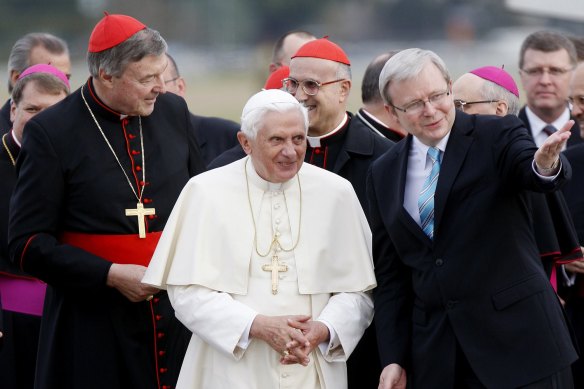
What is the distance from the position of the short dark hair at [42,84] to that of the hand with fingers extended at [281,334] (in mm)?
2382

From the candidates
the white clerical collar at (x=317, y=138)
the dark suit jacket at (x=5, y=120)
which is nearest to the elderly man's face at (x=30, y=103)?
the dark suit jacket at (x=5, y=120)

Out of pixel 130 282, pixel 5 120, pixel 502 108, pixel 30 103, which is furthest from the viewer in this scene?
pixel 5 120

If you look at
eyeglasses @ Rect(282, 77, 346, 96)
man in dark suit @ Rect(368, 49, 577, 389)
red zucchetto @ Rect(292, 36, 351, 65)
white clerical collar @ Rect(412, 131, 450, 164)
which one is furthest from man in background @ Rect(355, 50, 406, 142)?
man in dark suit @ Rect(368, 49, 577, 389)

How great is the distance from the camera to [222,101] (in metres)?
31.6

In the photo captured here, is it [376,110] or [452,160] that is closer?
[452,160]

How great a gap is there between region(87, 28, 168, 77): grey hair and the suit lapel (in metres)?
1.42

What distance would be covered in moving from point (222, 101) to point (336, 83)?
85.9 feet

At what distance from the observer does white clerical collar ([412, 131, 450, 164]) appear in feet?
14.3

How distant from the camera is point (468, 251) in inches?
167

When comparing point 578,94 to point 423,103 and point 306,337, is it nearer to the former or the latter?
point 423,103

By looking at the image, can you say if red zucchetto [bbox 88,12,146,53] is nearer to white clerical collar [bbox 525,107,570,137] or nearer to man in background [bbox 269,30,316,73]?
man in background [bbox 269,30,316,73]

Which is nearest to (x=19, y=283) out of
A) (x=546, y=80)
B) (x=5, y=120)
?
(x=5, y=120)

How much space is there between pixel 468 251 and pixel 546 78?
136 inches

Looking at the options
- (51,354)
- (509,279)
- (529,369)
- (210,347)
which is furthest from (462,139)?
(51,354)
